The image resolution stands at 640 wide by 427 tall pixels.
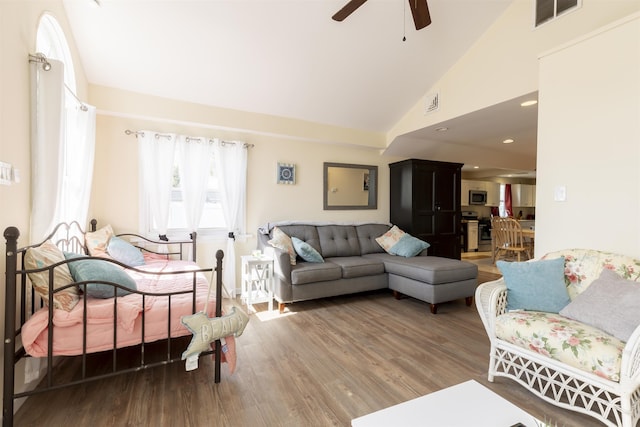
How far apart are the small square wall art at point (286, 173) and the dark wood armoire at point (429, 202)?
1.86 metres

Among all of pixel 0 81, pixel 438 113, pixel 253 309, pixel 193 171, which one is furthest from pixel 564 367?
pixel 193 171

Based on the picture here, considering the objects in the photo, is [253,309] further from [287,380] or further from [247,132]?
[247,132]

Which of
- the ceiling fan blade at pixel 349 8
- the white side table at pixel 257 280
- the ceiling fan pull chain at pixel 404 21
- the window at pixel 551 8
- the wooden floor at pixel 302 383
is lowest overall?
the wooden floor at pixel 302 383

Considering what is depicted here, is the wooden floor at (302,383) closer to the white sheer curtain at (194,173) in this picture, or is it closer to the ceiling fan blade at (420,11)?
the white sheer curtain at (194,173)

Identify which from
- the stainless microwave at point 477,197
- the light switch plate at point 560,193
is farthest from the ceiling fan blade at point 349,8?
the stainless microwave at point 477,197

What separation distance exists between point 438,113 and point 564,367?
3.00 m

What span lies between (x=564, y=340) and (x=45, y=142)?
330 cm

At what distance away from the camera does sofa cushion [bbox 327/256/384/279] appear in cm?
351

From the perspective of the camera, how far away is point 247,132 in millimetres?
3953

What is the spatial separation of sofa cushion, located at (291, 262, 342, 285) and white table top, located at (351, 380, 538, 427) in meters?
2.10

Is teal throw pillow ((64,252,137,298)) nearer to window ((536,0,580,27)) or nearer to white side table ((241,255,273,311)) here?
white side table ((241,255,273,311))

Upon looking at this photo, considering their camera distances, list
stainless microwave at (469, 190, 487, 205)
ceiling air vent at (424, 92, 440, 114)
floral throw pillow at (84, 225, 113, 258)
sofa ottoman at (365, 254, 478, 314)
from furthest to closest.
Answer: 1. stainless microwave at (469, 190, 487, 205)
2. ceiling air vent at (424, 92, 440, 114)
3. sofa ottoman at (365, 254, 478, 314)
4. floral throw pillow at (84, 225, 113, 258)

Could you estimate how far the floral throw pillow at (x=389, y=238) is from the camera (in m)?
4.31

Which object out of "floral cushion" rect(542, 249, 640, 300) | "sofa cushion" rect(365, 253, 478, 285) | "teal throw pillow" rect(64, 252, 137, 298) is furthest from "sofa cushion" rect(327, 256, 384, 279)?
"teal throw pillow" rect(64, 252, 137, 298)
